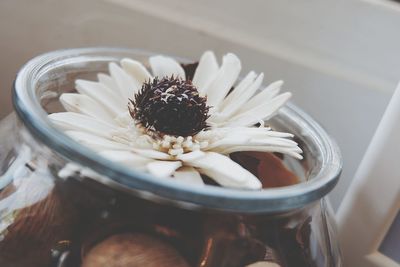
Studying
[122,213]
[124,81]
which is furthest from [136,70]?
[122,213]

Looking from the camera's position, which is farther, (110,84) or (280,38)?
(280,38)

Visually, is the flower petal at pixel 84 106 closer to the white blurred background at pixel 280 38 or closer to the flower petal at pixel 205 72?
the flower petal at pixel 205 72

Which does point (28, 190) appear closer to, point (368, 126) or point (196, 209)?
point (196, 209)

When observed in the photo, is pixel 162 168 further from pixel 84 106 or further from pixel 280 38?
pixel 280 38

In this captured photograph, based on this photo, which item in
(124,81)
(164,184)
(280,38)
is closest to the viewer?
(164,184)

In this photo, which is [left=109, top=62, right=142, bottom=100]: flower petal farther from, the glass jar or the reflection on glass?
the reflection on glass

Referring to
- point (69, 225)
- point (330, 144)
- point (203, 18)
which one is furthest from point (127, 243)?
point (203, 18)
